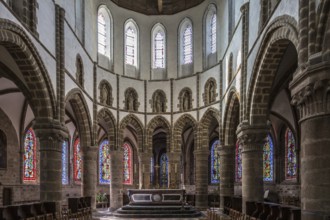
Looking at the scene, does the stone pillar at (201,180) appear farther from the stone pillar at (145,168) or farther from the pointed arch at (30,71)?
the pointed arch at (30,71)

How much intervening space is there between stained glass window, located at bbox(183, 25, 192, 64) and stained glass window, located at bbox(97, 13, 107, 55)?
6.13 metres

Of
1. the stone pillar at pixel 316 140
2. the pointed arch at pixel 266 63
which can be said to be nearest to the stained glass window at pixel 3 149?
the pointed arch at pixel 266 63

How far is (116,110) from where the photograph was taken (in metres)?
30.6

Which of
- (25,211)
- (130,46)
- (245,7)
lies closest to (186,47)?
(130,46)

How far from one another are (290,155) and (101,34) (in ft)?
52.2

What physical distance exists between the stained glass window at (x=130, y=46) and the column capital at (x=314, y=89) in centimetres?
2372

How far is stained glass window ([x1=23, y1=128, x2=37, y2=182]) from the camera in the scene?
98.8 feet

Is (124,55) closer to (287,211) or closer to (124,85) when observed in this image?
(124,85)

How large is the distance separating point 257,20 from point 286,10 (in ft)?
14.9

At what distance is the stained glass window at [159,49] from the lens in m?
33.6

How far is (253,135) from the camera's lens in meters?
18.0

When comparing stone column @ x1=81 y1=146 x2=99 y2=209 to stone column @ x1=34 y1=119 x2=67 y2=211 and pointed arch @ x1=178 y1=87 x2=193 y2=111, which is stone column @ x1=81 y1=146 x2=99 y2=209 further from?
pointed arch @ x1=178 y1=87 x2=193 y2=111

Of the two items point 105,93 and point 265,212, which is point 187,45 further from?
point 265,212

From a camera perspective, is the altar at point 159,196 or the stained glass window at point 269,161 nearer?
the altar at point 159,196
